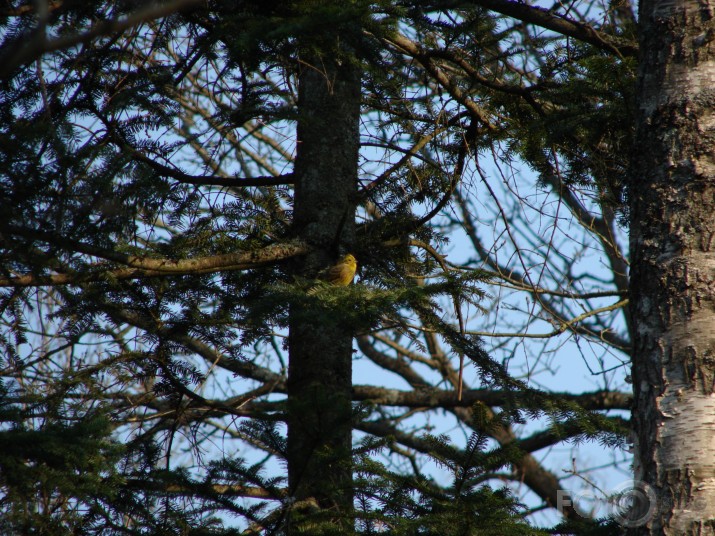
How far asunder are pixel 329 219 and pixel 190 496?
1814 mm

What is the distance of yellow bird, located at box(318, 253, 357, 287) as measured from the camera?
4.11 metres

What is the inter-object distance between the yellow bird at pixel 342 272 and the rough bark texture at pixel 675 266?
1.61m

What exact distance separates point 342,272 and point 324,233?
248 millimetres

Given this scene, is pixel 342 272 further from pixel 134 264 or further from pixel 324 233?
pixel 134 264

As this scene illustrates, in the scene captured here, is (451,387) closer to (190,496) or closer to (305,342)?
(305,342)

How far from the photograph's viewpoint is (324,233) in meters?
4.34

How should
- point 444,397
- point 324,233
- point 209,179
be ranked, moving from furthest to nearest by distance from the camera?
point 444,397 → point 324,233 → point 209,179

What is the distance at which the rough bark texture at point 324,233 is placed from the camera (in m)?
3.29

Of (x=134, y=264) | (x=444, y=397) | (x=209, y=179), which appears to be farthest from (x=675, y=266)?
(x=444, y=397)

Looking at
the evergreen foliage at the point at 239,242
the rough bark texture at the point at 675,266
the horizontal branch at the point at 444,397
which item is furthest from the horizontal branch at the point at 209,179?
the horizontal branch at the point at 444,397

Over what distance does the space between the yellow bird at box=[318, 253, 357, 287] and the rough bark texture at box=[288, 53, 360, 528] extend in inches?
2.4

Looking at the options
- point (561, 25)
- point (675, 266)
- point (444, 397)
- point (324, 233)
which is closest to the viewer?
point (675, 266)

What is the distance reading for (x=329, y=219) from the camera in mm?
4406

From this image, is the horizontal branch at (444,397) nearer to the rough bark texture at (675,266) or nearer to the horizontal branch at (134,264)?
the horizontal branch at (134,264)
